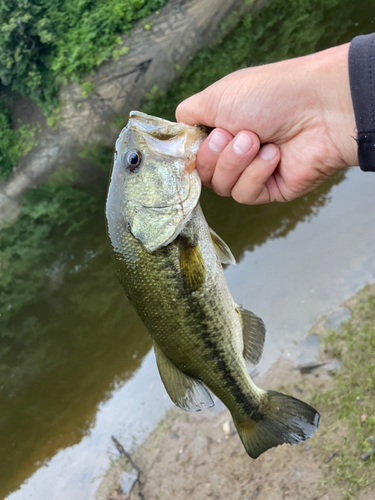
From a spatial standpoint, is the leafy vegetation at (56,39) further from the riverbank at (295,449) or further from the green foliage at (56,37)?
the riverbank at (295,449)

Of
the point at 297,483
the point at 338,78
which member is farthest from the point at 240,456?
the point at 338,78

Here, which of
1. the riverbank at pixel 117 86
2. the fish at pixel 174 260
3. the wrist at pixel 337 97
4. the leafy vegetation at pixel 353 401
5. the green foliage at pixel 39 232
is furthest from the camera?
the green foliage at pixel 39 232

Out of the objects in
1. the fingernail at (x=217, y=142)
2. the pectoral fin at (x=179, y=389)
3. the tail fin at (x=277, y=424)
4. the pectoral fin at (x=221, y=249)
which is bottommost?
the tail fin at (x=277, y=424)

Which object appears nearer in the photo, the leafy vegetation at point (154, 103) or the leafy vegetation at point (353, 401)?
the leafy vegetation at point (353, 401)

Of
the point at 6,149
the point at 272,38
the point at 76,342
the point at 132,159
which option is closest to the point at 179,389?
the point at 132,159

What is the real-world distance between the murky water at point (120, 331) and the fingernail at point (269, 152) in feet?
9.91

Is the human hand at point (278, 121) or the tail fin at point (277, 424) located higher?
the human hand at point (278, 121)

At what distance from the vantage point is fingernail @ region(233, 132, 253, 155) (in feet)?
5.10

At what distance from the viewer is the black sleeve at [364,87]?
1264 mm

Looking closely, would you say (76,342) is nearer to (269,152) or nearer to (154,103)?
(154,103)

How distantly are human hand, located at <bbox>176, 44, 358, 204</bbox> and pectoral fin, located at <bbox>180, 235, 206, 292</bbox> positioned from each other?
444 mm

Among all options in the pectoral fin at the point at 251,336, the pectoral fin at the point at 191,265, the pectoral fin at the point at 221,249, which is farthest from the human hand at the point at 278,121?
the pectoral fin at the point at 251,336

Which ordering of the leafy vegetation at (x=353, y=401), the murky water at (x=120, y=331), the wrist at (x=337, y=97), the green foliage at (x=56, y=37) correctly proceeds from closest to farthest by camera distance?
1. the wrist at (x=337, y=97)
2. the leafy vegetation at (x=353, y=401)
3. the murky water at (x=120, y=331)
4. the green foliage at (x=56, y=37)

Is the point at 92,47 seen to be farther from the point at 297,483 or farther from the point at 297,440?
the point at 297,483
